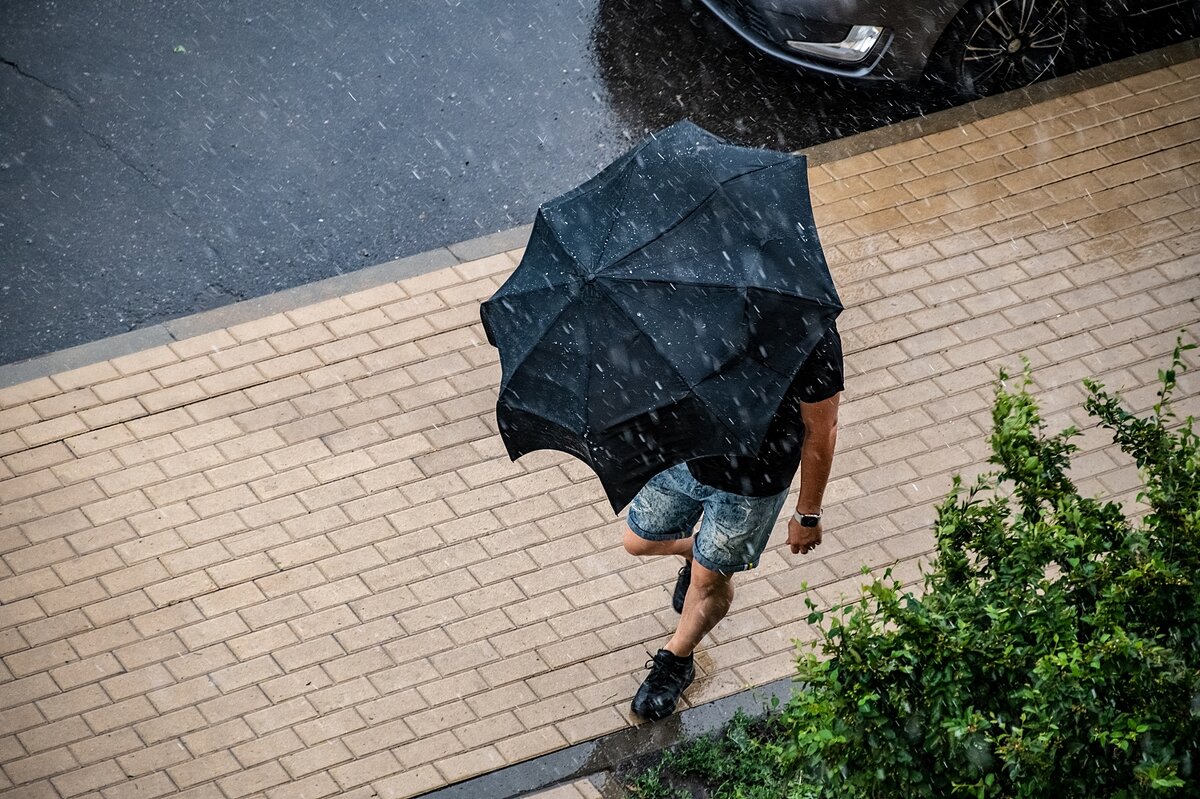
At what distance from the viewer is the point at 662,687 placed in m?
5.09

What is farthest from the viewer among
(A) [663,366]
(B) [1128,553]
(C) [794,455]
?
(C) [794,455]

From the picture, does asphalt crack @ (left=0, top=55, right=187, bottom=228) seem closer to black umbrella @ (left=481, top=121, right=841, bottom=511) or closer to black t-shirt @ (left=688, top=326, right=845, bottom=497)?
black umbrella @ (left=481, top=121, right=841, bottom=511)

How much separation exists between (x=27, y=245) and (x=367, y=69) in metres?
2.17

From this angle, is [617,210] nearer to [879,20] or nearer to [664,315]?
[664,315]

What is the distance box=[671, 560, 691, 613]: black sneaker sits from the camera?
5.35 m

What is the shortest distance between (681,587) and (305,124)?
12.5 feet

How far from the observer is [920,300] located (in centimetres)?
649

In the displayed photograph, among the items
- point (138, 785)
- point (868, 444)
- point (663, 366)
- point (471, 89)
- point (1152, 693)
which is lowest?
point (138, 785)

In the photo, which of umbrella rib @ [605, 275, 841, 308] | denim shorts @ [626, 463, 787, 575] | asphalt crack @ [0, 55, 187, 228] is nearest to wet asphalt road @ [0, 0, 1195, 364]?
asphalt crack @ [0, 55, 187, 228]

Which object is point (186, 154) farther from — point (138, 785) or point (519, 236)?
point (138, 785)

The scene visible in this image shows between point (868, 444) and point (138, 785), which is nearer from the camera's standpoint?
point (138, 785)

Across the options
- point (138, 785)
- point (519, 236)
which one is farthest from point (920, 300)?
point (138, 785)

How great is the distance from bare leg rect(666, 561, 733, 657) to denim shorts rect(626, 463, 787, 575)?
8 cm

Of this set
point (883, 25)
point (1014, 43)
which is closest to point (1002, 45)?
point (1014, 43)
